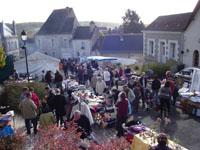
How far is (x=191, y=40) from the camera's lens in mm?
13938

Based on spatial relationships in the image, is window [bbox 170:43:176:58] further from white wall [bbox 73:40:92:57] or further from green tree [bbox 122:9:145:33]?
green tree [bbox 122:9:145:33]

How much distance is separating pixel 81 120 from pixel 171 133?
3565mm

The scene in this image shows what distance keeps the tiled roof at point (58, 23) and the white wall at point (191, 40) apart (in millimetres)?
27065

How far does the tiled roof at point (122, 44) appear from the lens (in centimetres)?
3364

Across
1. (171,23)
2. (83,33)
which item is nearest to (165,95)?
(171,23)

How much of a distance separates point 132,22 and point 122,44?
15.0 m

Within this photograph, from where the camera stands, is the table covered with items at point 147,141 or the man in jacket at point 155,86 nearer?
the table covered with items at point 147,141

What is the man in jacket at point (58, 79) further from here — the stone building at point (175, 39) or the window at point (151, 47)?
the window at point (151, 47)

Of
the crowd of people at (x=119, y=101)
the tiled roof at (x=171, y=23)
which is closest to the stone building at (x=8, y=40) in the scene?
the tiled roof at (x=171, y=23)

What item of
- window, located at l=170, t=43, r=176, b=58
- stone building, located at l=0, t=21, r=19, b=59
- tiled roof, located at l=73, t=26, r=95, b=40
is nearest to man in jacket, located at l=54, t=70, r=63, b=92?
window, located at l=170, t=43, r=176, b=58

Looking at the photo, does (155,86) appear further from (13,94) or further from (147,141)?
(13,94)

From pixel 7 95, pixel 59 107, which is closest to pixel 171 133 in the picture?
pixel 59 107

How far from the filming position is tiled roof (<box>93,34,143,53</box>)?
33.6m

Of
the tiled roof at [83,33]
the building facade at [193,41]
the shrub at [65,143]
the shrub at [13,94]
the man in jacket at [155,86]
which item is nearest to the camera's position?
the shrub at [65,143]
